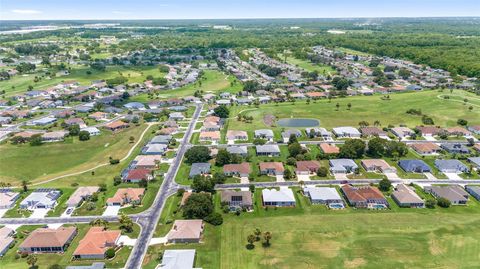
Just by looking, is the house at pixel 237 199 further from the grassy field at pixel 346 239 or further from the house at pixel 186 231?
the house at pixel 186 231

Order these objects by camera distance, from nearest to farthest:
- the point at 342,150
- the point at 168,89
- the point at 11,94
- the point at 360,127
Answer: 1. the point at 342,150
2. the point at 360,127
3. the point at 11,94
4. the point at 168,89

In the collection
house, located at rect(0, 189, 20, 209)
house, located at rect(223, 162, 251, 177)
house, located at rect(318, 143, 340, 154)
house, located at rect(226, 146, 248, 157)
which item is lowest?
house, located at rect(0, 189, 20, 209)

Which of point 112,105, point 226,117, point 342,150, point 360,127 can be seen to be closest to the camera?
point 342,150

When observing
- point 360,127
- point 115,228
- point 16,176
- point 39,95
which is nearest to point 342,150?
point 360,127

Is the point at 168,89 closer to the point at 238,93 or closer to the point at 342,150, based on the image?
the point at 238,93

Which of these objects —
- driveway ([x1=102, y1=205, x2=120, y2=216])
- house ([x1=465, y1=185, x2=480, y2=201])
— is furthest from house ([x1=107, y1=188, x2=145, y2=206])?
house ([x1=465, y1=185, x2=480, y2=201])

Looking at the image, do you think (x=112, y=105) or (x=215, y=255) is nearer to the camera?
(x=215, y=255)

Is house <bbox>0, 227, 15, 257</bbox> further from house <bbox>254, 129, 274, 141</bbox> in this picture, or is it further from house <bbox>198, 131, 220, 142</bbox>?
house <bbox>254, 129, 274, 141</bbox>
